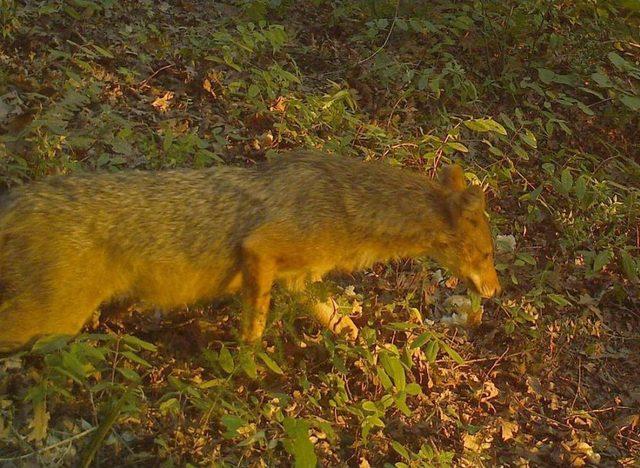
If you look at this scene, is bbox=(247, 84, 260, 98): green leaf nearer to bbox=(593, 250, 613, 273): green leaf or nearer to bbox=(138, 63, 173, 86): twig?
bbox=(138, 63, 173, 86): twig

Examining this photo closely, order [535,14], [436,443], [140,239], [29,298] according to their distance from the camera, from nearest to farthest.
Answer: [29,298] < [140,239] < [436,443] < [535,14]

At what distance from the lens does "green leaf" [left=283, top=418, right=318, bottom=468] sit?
419cm

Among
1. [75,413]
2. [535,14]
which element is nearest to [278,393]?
[75,413]

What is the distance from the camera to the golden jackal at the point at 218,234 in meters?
4.65

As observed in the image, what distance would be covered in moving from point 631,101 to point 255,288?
5906 millimetres

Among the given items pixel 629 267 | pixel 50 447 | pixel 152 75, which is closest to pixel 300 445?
pixel 50 447

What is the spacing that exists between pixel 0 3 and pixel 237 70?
8.41ft

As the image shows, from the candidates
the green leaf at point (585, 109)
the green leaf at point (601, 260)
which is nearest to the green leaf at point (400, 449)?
the green leaf at point (601, 260)

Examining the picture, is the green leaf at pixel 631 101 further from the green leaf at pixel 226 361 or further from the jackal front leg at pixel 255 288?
the green leaf at pixel 226 361

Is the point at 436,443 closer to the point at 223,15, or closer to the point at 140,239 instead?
the point at 140,239

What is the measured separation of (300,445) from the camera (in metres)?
4.24

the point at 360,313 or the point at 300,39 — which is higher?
the point at 300,39

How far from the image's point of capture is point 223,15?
9.64 m

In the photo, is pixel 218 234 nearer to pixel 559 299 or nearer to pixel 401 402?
pixel 401 402
